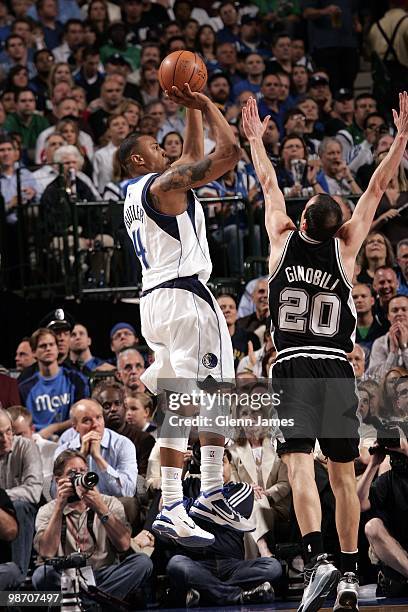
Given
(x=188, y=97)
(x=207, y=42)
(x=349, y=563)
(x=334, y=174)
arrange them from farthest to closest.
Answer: (x=207, y=42)
(x=334, y=174)
(x=349, y=563)
(x=188, y=97)

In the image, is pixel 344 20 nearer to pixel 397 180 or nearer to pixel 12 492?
pixel 397 180

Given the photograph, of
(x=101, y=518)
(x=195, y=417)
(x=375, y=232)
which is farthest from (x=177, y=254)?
(x=375, y=232)

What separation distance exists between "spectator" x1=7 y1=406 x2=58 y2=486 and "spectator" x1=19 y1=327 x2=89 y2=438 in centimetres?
60

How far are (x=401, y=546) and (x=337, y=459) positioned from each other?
1.88 meters

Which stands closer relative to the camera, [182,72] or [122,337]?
[182,72]

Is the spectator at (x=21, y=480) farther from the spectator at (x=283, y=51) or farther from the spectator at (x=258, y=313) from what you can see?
the spectator at (x=283, y=51)

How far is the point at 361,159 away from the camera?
14.1 m

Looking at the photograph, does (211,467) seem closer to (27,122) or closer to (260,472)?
(260,472)

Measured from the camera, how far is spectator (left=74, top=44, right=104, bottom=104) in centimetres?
1628

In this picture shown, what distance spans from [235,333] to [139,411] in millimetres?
1326

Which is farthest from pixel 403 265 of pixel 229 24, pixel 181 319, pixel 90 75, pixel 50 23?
pixel 50 23

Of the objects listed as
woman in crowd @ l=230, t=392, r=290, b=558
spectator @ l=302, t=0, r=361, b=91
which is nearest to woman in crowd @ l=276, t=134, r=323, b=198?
woman in crowd @ l=230, t=392, r=290, b=558

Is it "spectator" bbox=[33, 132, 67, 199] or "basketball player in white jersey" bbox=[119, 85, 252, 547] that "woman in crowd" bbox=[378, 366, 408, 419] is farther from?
"spectator" bbox=[33, 132, 67, 199]

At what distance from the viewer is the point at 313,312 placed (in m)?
8.34
